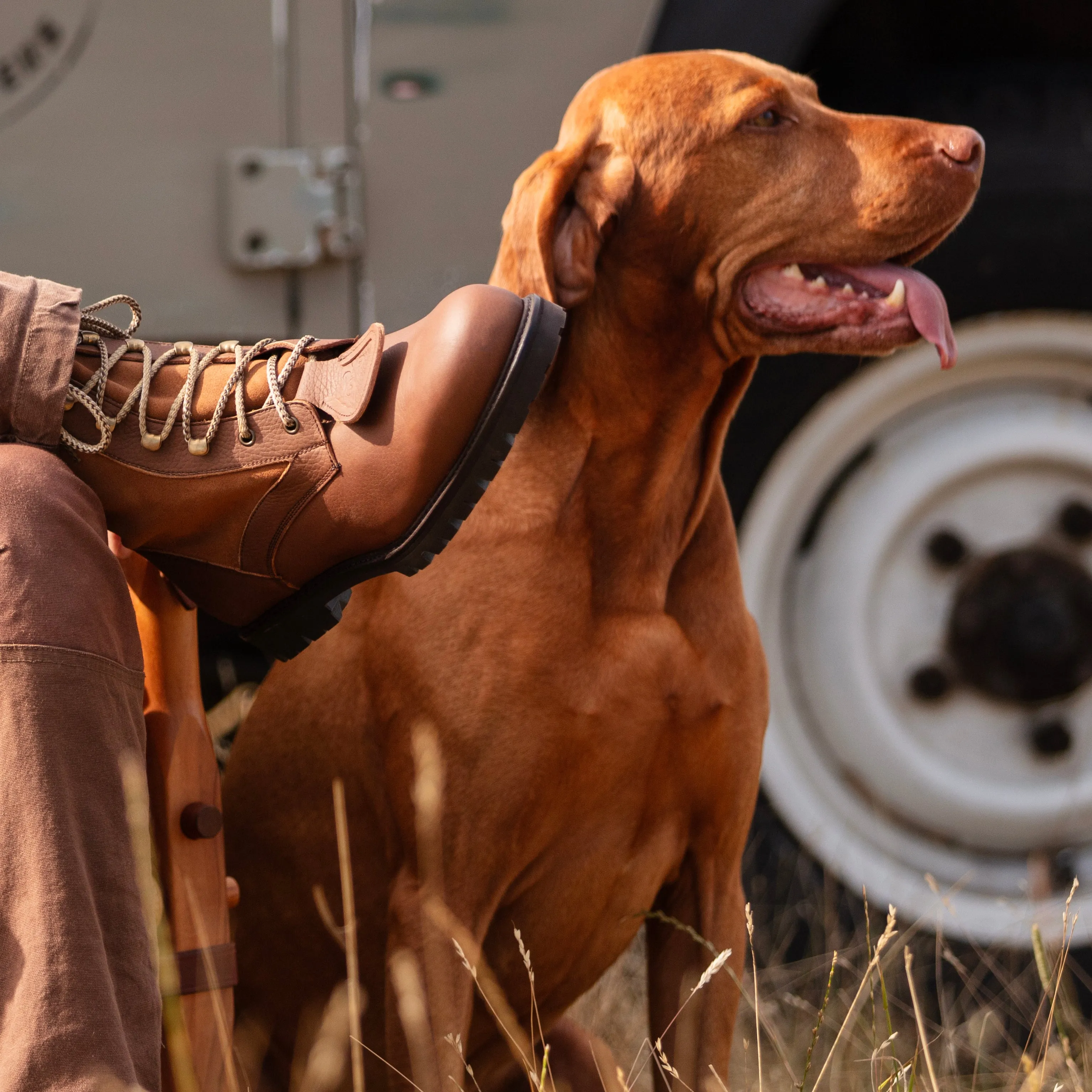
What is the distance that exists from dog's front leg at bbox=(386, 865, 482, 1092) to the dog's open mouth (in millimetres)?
858

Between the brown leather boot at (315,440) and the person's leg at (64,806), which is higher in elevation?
the brown leather boot at (315,440)

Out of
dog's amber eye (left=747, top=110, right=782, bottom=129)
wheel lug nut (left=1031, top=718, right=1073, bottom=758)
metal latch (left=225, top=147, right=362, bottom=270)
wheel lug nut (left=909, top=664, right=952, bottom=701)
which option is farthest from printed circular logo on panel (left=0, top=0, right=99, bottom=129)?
wheel lug nut (left=1031, top=718, right=1073, bottom=758)

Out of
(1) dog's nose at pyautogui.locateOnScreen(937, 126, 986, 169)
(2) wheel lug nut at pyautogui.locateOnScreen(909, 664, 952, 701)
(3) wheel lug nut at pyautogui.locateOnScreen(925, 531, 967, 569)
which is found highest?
(1) dog's nose at pyautogui.locateOnScreen(937, 126, 986, 169)

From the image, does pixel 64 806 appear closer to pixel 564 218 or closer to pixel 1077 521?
pixel 564 218

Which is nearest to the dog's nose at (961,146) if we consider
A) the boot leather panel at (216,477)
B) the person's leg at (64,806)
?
the boot leather panel at (216,477)

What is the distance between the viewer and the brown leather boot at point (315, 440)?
1.41 m

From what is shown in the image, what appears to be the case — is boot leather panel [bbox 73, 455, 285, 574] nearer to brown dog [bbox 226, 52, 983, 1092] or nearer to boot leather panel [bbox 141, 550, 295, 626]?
boot leather panel [bbox 141, 550, 295, 626]

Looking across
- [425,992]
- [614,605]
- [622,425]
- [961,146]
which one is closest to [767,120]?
[961,146]

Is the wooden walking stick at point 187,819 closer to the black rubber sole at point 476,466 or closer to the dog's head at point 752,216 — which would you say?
the black rubber sole at point 476,466

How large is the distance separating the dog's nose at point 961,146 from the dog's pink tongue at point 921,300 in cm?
15

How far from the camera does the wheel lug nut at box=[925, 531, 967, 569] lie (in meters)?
2.47

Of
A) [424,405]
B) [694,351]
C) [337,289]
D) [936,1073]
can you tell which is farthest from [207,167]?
[936,1073]

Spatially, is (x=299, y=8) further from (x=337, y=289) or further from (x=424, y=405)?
(x=424, y=405)

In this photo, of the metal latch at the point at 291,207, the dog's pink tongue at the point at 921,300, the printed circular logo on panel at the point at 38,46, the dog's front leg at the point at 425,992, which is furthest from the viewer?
the metal latch at the point at 291,207
